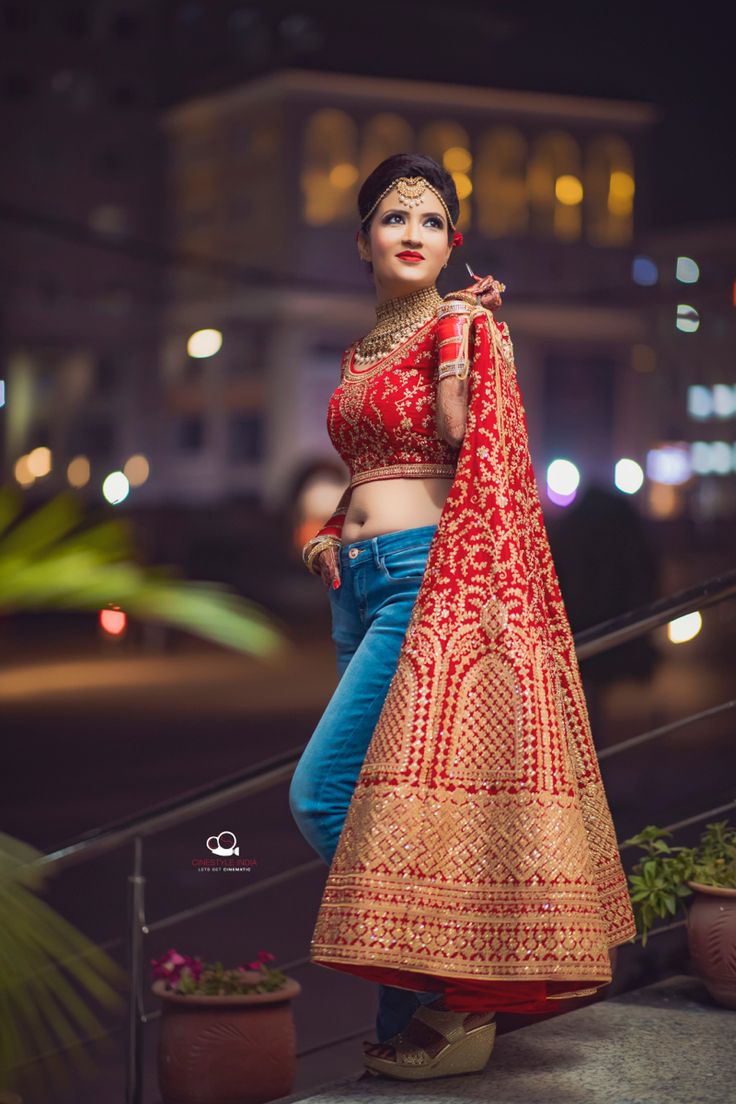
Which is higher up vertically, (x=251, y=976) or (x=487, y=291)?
(x=487, y=291)

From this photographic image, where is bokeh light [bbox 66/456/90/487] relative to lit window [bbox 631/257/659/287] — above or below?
below

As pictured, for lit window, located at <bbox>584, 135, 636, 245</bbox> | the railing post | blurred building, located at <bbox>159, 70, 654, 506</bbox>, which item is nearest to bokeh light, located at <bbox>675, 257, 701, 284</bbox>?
blurred building, located at <bbox>159, 70, 654, 506</bbox>

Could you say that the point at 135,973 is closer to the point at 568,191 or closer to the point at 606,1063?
the point at 606,1063

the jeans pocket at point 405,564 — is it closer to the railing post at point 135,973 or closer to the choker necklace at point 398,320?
the choker necklace at point 398,320

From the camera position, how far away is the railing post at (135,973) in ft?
11.3

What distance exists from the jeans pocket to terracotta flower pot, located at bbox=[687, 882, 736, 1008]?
3.42ft

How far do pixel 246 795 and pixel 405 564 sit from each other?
893 mm

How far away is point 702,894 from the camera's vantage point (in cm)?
297

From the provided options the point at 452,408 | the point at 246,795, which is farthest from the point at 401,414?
the point at 246,795

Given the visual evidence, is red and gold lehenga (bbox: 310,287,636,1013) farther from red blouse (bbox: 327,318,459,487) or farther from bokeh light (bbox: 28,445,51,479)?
bokeh light (bbox: 28,445,51,479)

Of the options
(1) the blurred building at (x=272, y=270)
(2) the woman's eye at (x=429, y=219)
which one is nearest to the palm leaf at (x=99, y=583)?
(2) the woman's eye at (x=429, y=219)

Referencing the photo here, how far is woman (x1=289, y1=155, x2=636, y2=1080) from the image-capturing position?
2205 mm

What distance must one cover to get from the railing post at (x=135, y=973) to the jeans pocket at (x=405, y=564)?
134cm

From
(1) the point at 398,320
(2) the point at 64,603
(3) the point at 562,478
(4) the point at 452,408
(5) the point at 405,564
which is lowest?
(2) the point at 64,603
